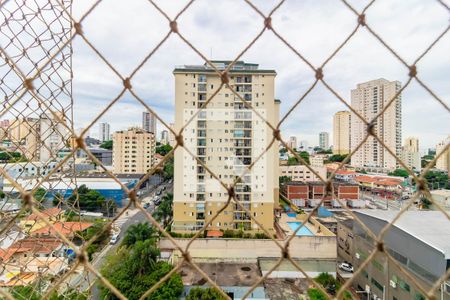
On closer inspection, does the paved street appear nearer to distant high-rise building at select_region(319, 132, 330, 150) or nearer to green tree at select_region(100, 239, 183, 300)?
green tree at select_region(100, 239, 183, 300)

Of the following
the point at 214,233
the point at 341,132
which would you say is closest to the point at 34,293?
the point at 214,233

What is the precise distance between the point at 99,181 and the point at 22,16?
34.3 feet

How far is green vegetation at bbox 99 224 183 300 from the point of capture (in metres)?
4.00

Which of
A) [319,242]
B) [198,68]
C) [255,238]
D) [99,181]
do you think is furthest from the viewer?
[99,181]

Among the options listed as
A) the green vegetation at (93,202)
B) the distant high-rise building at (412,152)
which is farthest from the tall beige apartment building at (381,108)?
the green vegetation at (93,202)

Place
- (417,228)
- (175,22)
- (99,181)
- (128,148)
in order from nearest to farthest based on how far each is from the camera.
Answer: (175,22) → (417,228) → (99,181) → (128,148)

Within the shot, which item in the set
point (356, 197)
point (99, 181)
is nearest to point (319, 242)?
point (356, 197)

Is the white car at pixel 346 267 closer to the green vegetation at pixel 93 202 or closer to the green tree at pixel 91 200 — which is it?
the green vegetation at pixel 93 202

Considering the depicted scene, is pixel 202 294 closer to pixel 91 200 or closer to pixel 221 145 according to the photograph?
pixel 221 145

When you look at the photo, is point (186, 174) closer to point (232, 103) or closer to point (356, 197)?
point (232, 103)

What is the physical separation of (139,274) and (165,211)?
253 cm

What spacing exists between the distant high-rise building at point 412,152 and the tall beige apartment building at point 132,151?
13.9 meters

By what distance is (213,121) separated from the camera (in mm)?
6699

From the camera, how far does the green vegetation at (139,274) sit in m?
4.00
